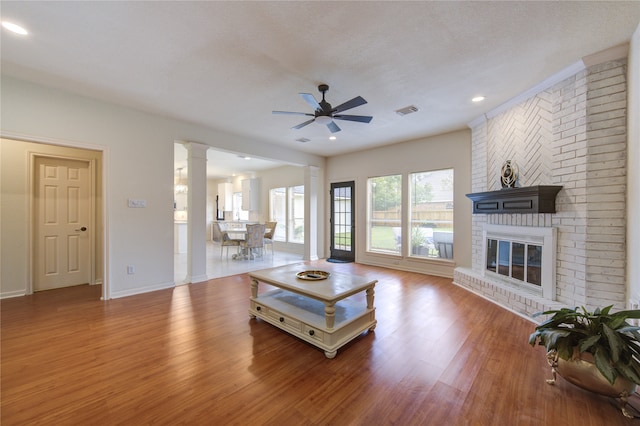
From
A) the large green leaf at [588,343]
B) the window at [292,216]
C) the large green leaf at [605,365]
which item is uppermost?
the window at [292,216]

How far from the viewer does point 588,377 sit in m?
1.71

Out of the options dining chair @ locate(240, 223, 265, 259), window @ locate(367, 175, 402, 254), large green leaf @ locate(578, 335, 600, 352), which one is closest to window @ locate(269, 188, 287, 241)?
dining chair @ locate(240, 223, 265, 259)

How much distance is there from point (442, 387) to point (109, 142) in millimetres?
4893

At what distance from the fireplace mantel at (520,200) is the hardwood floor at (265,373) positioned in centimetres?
135

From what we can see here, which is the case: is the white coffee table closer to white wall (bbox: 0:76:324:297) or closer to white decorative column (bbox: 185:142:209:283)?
white decorative column (bbox: 185:142:209:283)

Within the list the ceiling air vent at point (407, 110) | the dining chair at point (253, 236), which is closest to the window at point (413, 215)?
the ceiling air vent at point (407, 110)

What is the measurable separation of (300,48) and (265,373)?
2852 mm

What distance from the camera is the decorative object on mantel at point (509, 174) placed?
11.6 ft

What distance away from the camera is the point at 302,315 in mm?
2496

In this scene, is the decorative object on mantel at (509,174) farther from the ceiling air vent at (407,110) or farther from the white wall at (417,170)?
the ceiling air vent at (407,110)

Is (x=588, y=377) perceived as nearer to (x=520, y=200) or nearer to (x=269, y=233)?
(x=520, y=200)

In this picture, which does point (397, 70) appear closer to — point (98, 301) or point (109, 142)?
point (109, 142)

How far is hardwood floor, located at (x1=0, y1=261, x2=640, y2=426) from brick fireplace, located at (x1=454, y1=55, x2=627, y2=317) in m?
0.68

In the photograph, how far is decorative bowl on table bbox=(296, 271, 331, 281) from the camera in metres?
2.79
